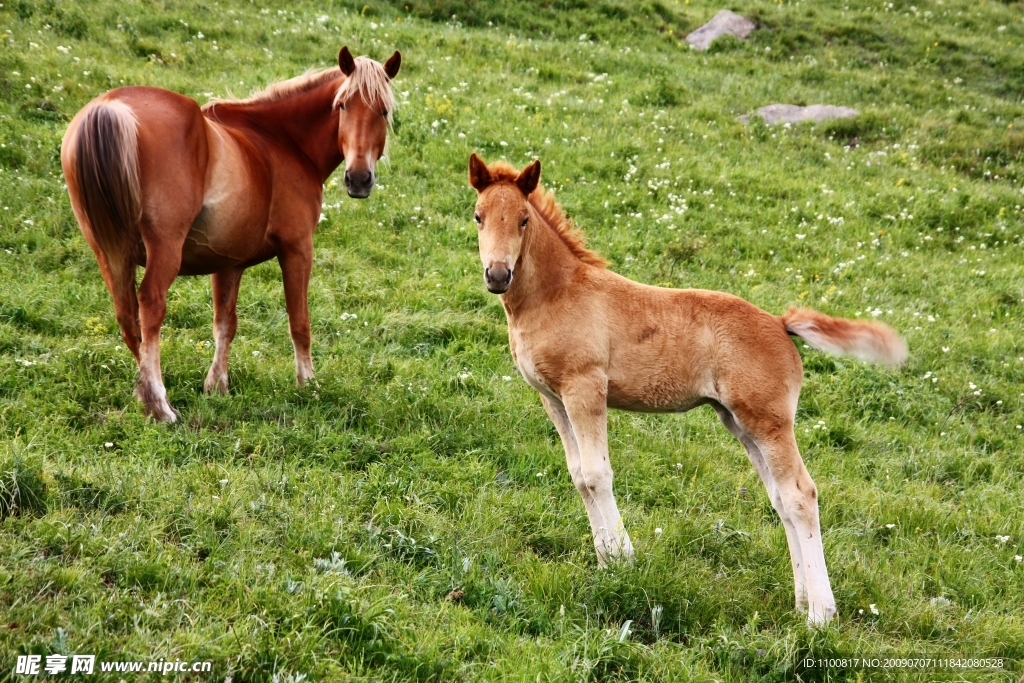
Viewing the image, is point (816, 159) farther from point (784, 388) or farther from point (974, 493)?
point (784, 388)

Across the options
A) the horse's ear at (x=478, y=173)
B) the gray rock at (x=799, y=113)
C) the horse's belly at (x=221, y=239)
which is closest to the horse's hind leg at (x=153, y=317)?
the horse's belly at (x=221, y=239)

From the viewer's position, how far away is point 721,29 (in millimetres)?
21047

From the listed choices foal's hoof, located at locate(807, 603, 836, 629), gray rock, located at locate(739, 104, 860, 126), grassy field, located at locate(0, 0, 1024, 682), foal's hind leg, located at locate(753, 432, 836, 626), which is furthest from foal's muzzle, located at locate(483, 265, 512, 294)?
gray rock, located at locate(739, 104, 860, 126)

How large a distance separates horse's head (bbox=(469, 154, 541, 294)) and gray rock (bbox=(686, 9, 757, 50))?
16409 millimetres

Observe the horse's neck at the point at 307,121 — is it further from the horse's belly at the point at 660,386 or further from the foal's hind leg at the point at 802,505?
the foal's hind leg at the point at 802,505

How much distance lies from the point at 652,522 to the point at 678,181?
26.0ft

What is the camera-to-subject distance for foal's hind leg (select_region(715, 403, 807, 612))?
17.4 feet

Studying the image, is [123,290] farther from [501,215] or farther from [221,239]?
[501,215]

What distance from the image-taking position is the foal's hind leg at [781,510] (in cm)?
531

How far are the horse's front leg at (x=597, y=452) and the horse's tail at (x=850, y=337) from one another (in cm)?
141

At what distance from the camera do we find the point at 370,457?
A: 6461 mm

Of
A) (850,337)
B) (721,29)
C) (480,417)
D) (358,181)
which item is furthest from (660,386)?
(721,29)

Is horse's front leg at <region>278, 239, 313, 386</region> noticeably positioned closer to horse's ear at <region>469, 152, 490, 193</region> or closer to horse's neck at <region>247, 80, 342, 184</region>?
horse's neck at <region>247, 80, 342, 184</region>

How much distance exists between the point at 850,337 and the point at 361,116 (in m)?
4.59
